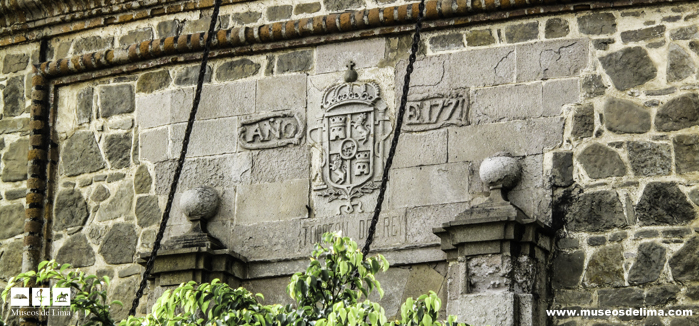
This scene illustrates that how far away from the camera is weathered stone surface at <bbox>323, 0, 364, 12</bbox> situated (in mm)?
6938

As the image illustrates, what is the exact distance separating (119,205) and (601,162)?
3.00 m

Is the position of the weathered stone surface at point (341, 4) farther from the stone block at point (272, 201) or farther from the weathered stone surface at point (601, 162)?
the weathered stone surface at point (601, 162)

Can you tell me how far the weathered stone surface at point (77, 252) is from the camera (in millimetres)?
7188

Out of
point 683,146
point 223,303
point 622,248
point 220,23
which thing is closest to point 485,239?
point 622,248

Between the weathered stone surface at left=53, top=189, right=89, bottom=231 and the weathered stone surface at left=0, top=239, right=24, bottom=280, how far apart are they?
29 centimetres

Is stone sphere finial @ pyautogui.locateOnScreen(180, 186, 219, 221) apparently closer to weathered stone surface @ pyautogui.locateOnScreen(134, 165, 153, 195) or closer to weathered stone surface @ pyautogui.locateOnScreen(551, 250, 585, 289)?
weathered stone surface @ pyautogui.locateOnScreen(134, 165, 153, 195)

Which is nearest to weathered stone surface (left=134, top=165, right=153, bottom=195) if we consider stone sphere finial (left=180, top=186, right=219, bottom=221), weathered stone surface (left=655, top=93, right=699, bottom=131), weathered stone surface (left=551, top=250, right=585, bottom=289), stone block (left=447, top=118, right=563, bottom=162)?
stone sphere finial (left=180, top=186, right=219, bottom=221)

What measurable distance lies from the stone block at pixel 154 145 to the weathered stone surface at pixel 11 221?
96cm

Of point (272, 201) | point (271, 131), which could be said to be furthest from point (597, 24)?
point (272, 201)

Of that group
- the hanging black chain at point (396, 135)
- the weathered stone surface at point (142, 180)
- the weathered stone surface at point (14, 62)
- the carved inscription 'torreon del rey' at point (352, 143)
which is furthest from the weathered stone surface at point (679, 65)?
the weathered stone surface at point (14, 62)

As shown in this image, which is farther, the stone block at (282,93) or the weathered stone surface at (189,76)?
the weathered stone surface at (189,76)

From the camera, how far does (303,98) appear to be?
22.5 feet

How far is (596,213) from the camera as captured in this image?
6.09 meters

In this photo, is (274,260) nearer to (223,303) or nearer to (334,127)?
(334,127)
